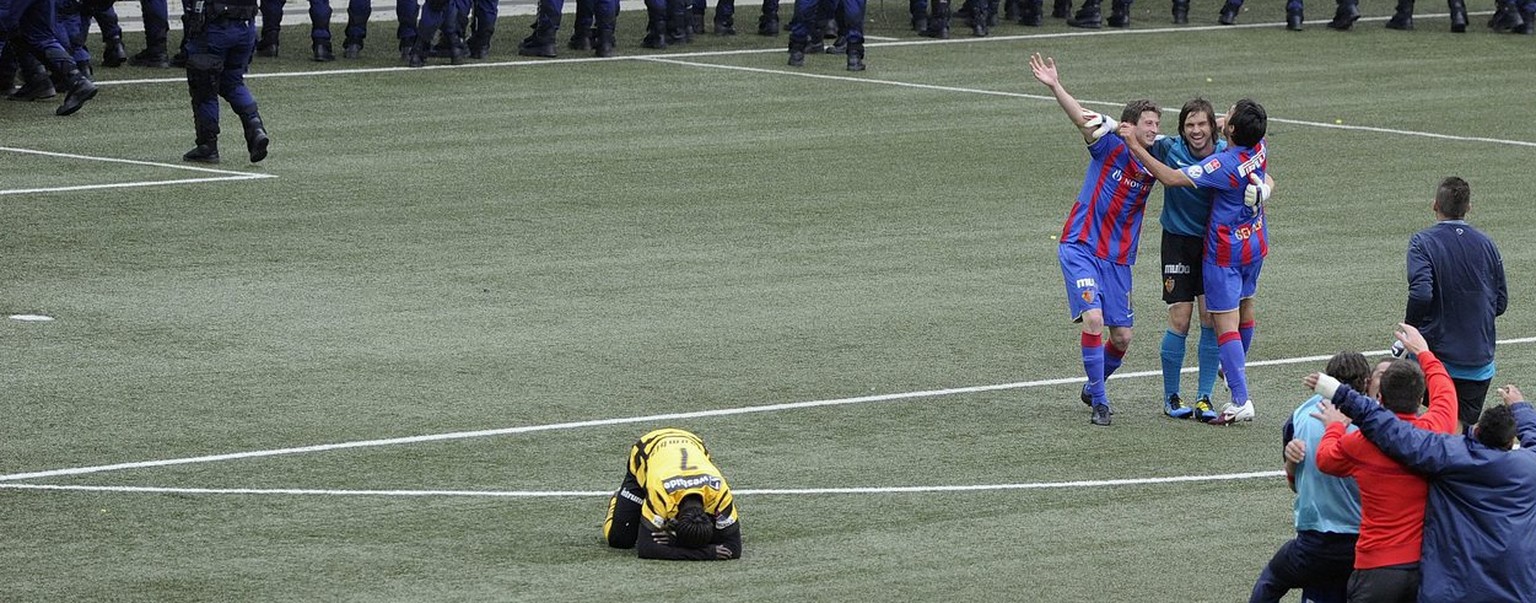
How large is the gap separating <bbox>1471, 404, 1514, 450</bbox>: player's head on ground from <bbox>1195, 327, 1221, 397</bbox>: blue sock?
4132 millimetres

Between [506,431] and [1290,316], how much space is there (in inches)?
206

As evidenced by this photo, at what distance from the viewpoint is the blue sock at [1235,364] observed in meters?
11.2

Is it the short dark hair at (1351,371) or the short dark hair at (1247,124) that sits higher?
the short dark hair at (1247,124)

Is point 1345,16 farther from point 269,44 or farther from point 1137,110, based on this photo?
point 1137,110

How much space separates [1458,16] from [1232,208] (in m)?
18.5

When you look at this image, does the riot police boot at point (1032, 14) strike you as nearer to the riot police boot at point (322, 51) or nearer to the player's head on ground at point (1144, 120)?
the riot police boot at point (322, 51)

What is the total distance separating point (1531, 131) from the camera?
826 inches

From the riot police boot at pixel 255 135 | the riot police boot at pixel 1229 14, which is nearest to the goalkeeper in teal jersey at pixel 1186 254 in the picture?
the riot police boot at pixel 255 135

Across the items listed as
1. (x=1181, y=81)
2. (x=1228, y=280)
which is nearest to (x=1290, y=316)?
(x=1228, y=280)

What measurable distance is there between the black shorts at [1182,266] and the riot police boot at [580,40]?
1393 cm

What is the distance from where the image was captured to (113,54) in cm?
2234

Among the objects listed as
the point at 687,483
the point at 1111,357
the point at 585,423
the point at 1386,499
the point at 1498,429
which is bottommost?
the point at 585,423

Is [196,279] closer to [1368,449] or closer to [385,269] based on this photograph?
[385,269]

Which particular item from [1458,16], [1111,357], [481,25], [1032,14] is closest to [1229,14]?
[1032,14]
